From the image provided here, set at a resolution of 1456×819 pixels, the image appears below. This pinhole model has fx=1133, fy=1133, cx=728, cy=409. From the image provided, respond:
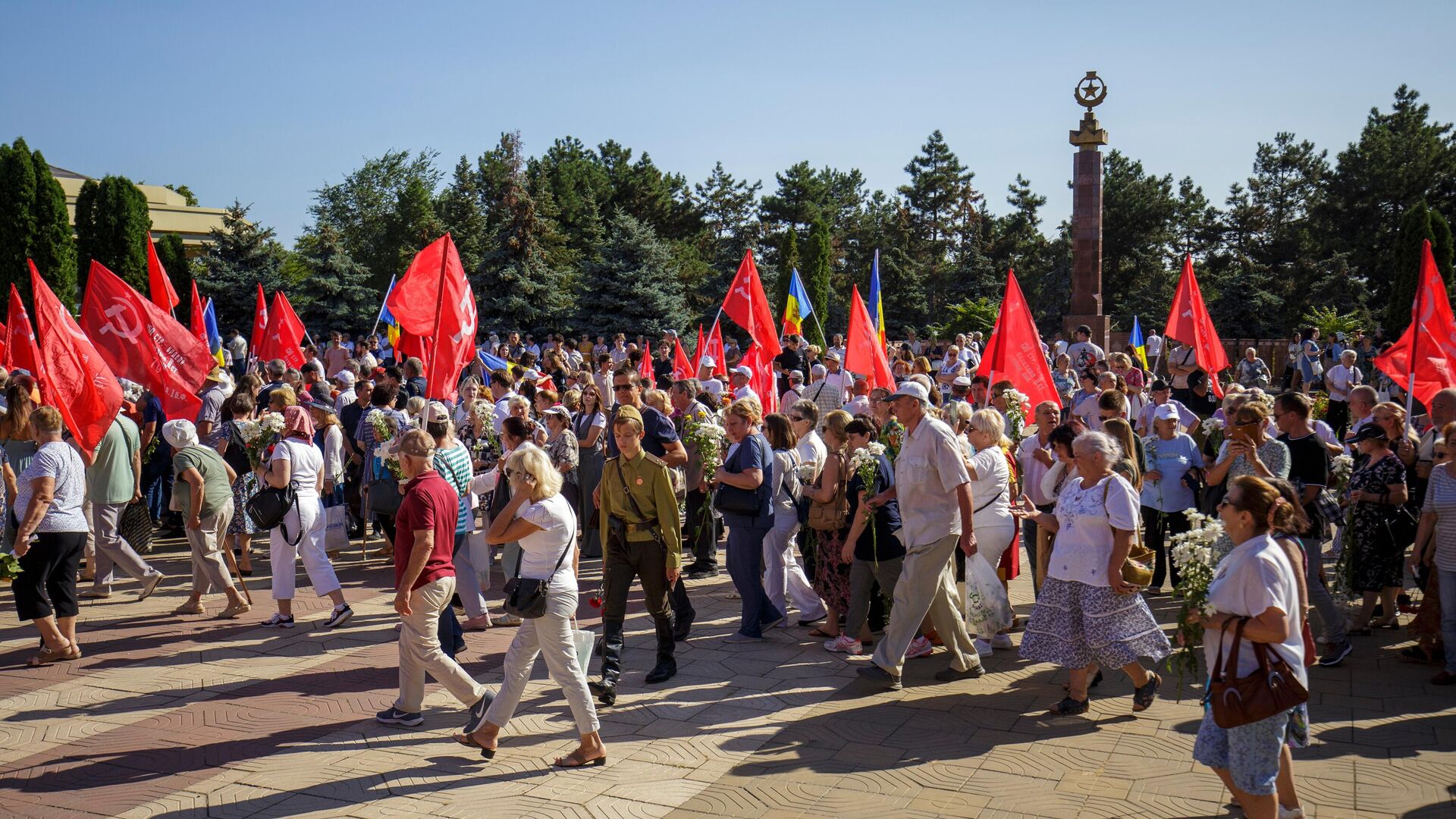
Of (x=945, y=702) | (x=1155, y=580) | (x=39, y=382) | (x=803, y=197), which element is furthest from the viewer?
(x=803, y=197)

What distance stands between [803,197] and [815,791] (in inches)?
2178

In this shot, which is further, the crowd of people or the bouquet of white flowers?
the crowd of people

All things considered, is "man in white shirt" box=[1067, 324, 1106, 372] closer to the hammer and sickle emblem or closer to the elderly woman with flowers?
the elderly woman with flowers

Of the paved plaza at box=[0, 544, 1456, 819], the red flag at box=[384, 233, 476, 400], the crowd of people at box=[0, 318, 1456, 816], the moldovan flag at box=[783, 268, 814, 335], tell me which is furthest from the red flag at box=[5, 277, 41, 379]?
the moldovan flag at box=[783, 268, 814, 335]

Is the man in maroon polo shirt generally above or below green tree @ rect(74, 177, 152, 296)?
below

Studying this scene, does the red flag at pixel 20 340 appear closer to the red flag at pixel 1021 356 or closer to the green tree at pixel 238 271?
the red flag at pixel 1021 356

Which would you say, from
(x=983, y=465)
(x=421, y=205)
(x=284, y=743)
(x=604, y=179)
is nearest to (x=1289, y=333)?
(x=604, y=179)

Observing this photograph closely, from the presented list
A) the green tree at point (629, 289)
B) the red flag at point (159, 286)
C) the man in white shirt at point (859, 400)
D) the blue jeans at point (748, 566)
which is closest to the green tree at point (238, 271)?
the green tree at point (629, 289)

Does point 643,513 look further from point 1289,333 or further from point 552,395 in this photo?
point 1289,333

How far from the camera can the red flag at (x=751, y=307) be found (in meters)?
15.2

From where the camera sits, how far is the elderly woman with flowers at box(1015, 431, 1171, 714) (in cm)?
644

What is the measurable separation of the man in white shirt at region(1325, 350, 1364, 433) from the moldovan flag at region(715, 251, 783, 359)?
962cm

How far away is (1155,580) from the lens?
10078 millimetres

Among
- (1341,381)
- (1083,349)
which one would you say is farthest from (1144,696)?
(1341,381)
